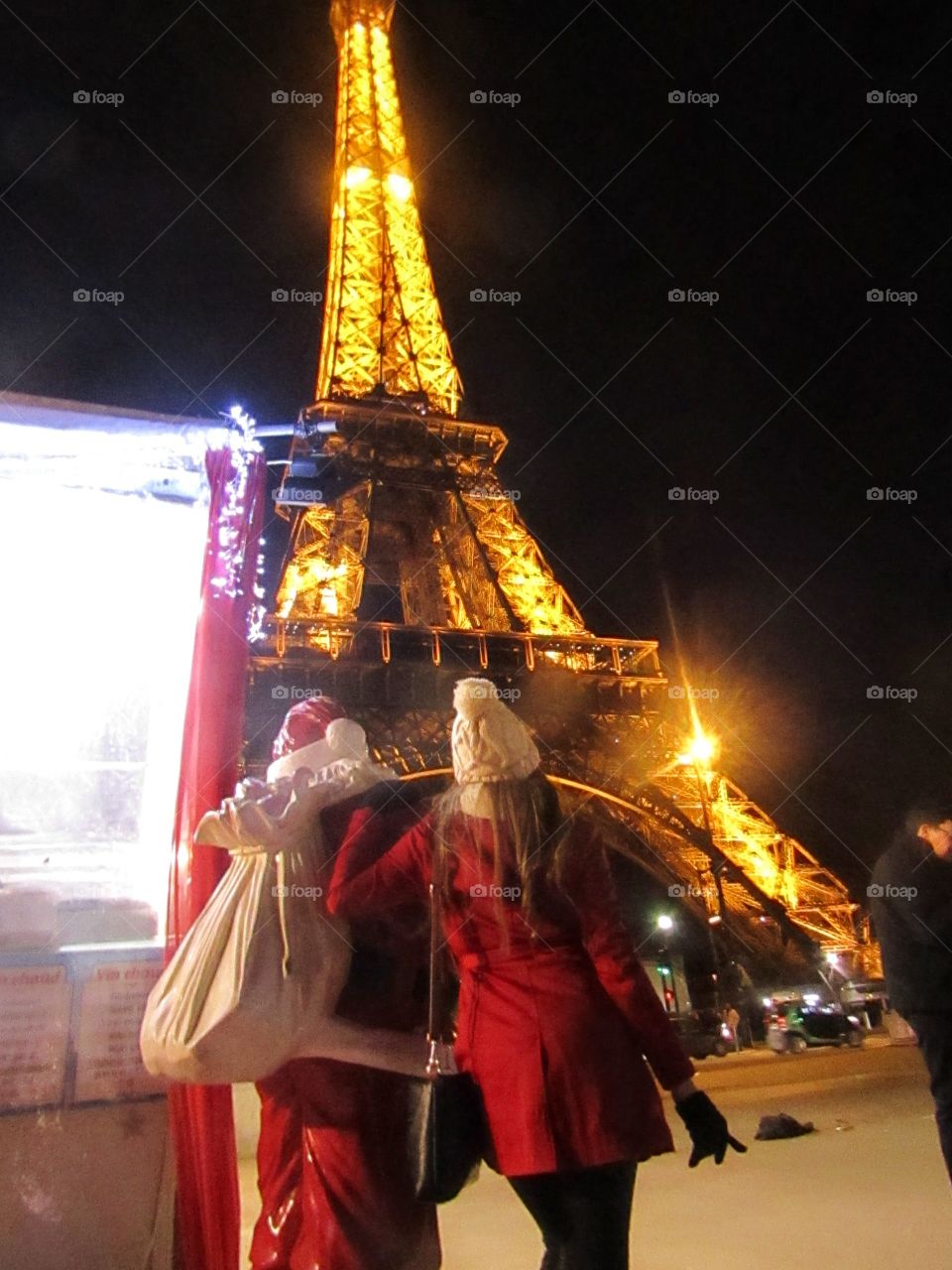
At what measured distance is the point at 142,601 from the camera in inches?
126

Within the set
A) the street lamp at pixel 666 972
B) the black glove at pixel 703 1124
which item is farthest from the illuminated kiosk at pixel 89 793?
the street lamp at pixel 666 972

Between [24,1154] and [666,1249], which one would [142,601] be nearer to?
[24,1154]

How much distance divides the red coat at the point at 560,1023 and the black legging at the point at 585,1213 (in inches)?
3.0

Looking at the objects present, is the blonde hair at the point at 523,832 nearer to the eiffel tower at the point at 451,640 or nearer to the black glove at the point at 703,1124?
the black glove at the point at 703,1124

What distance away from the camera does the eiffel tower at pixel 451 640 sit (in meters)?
17.6

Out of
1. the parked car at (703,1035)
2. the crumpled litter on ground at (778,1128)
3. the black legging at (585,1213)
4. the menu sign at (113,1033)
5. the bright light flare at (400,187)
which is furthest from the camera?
the bright light flare at (400,187)

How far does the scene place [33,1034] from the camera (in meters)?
2.63

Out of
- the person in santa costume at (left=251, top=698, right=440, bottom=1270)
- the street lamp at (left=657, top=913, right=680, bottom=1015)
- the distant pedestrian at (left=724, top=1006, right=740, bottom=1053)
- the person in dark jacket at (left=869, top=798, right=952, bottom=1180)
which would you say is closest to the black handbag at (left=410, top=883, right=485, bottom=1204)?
the person in santa costume at (left=251, top=698, right=440, bottom=1270)

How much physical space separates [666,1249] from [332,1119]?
1.81 meters

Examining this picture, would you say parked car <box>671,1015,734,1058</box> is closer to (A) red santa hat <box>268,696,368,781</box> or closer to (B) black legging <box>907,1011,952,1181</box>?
(B) black legging <box>907,1011,952,1181</box>

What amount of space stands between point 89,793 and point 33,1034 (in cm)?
73

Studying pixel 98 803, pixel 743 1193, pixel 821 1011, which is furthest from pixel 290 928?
pixel 821 1011

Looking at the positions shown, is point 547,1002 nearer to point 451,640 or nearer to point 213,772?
point 213,772

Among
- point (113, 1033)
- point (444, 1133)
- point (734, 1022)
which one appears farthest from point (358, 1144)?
point (734, 1022)
